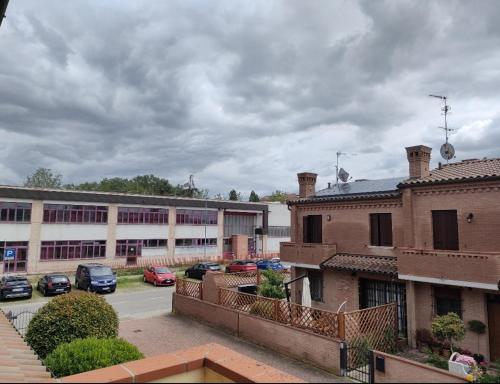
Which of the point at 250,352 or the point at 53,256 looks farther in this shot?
the point at 53,256

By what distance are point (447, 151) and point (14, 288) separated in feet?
90.3

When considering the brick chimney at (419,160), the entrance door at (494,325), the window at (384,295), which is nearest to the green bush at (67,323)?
the window at (384,295)

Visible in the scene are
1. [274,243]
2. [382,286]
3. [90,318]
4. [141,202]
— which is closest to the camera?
[90,318]

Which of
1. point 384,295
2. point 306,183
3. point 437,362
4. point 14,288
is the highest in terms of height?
point 306,183

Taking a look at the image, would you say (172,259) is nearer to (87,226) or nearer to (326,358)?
(87,226)

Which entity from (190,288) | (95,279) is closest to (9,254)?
(95,279)

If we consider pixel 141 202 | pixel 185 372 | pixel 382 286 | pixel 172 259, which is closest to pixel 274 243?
pixel 172 259

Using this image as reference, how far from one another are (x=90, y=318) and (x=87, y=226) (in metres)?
28.5

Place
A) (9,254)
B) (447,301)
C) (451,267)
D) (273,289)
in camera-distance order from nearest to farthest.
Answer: (451,267), (447,301), (273,289), (9,254)

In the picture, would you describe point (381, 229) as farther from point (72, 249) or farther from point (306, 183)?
point (72, 249)

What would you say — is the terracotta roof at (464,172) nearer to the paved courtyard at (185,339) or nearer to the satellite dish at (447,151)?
the satellite dish at (447,151)

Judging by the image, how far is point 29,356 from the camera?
32.5 feet

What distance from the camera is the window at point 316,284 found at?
20.5 metres

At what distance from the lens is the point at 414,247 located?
1616cm
